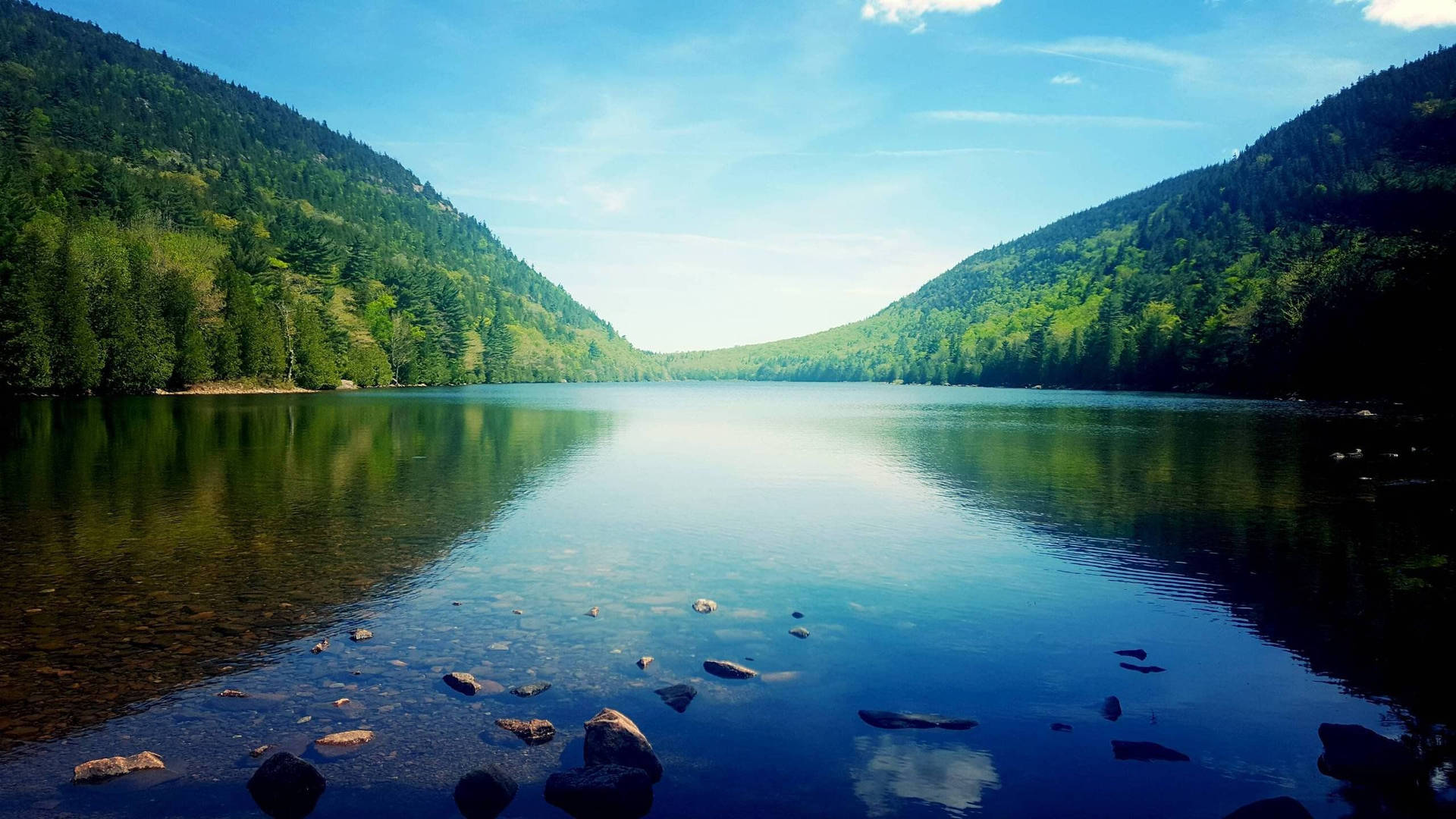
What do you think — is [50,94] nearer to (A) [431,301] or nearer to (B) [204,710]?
(A) [431,301]

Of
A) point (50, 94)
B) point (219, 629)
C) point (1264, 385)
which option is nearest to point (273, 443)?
point (219, 629)

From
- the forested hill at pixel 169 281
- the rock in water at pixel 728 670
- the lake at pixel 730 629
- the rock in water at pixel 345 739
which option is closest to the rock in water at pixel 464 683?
the lake at pixel 730 629

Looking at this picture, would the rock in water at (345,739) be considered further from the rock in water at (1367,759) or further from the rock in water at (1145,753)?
the rock in water at (1367,759)

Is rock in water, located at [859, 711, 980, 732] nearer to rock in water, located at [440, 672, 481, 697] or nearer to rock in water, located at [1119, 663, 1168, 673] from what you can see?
rock in water, located at [1119, 663, 1168, 673]

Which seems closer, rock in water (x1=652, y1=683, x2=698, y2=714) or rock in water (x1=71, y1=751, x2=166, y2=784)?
rock in water (x1=71, y1=751, x2=166, y2=784)

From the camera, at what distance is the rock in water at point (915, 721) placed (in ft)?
30.2

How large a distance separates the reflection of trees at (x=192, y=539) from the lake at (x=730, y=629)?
106mm

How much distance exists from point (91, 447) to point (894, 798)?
4142 centimetres

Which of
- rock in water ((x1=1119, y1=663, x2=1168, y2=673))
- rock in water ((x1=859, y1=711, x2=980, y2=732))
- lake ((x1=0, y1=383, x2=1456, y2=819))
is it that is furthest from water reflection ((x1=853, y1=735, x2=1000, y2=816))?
rock in water ((x1=1119, y1=663, x2=1168, y2=673))

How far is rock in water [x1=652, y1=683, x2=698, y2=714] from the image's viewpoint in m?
9.64

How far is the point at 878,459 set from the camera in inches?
1502

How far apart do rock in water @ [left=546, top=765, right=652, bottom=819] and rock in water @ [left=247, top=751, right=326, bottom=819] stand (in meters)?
2.34

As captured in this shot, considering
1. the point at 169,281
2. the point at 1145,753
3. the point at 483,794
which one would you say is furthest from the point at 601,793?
the point at 169,281

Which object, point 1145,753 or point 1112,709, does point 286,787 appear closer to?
point 1145,753
